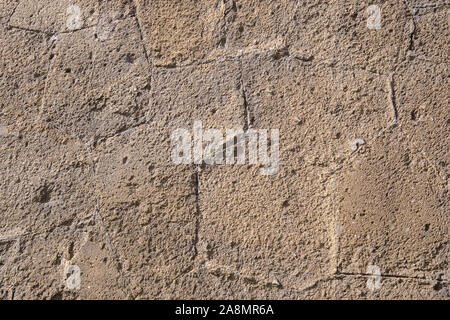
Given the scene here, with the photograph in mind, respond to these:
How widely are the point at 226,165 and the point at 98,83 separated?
38 cm

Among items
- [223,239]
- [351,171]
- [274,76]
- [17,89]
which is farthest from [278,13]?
[17,89]

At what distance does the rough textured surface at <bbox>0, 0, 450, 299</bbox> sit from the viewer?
4.24ft

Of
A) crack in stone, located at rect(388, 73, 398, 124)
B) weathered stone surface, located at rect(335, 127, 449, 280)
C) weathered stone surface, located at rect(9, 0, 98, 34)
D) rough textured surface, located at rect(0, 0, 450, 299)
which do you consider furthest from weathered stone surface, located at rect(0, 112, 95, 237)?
crack in stone, located at rect(388, 73, 398, 124)

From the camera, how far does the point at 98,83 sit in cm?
142

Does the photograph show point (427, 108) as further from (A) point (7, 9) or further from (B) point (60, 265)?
(A) point (7, 9)

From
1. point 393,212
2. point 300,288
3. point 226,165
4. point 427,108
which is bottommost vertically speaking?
point 300,288

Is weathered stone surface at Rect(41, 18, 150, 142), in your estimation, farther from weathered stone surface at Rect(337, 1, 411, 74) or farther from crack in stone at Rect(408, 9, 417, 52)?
crack in stone at Rect(408, 9, 417, 52)

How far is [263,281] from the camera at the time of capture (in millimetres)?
1324

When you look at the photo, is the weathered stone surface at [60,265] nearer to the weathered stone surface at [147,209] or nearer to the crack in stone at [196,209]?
the weathered stone surface at [147,209]

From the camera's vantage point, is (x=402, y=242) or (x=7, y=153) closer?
(x=402, y=242)

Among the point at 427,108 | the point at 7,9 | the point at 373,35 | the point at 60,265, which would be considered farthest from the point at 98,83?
the point at 427,108

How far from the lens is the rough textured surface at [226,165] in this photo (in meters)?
1.29

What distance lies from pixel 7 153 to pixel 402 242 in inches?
37.7

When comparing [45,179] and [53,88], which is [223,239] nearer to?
[45,179]
